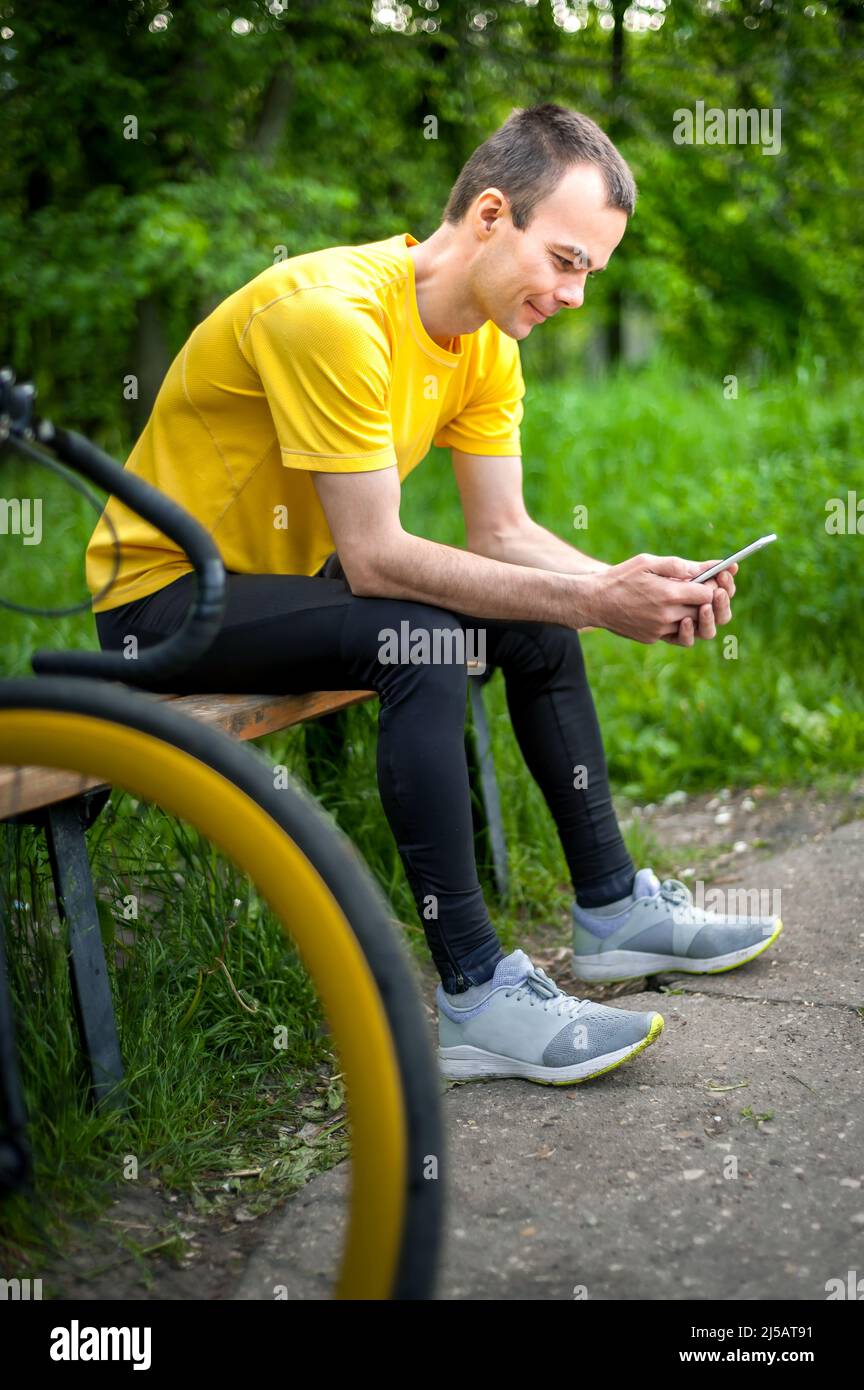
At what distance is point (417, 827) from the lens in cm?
214

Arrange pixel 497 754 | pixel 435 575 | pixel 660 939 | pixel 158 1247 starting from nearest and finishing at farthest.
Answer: pixel 158 1247
pixel 435 575
pixel 660 939
pixel 497 754

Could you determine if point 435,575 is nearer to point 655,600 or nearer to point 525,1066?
point 655,600

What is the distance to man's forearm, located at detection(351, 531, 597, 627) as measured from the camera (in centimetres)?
221

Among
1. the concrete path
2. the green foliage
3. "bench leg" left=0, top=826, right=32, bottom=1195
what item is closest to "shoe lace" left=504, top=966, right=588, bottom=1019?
the concrete path

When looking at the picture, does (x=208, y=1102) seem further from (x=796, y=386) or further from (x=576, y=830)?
(x=796, y=386)

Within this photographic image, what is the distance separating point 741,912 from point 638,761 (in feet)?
3.40

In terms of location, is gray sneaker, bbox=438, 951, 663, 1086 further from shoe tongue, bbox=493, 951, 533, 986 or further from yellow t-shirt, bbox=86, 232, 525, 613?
yellow t-shirt, bbox=86, 232, 525, 613

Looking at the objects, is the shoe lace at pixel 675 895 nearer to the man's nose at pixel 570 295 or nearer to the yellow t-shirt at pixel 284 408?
the yellow t-shirt at pixel 284 408

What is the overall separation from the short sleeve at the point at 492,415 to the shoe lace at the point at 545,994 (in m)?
1.14

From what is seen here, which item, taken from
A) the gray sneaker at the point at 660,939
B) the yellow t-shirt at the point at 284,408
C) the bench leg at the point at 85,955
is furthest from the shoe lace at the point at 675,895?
the bench leg at the point at 85,955

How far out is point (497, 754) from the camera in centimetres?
339

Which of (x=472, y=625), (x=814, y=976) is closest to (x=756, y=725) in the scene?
(x=814, y=976)

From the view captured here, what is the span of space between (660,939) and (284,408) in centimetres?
125

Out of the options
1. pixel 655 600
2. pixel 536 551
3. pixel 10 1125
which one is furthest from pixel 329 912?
pixel 536 551
